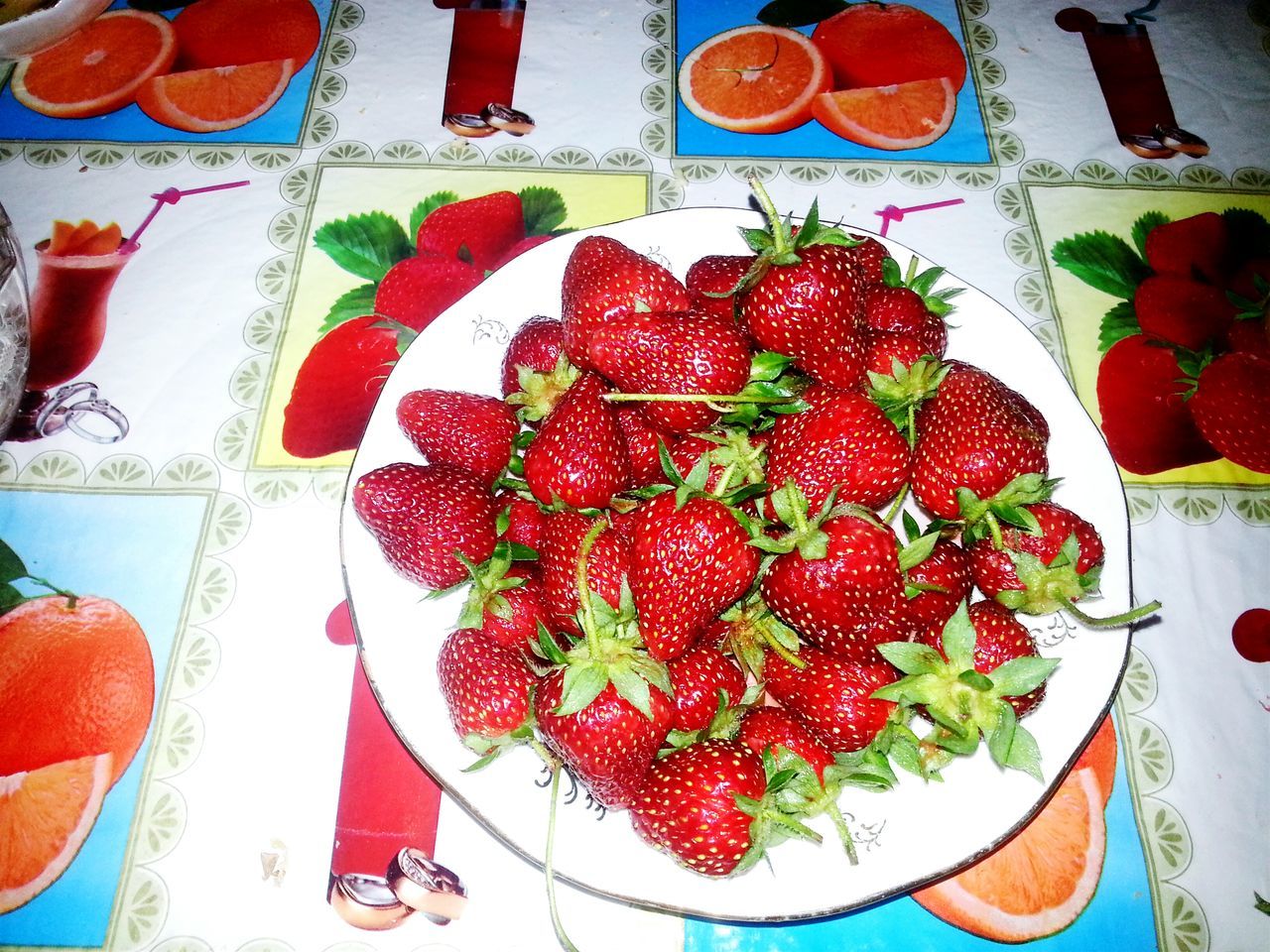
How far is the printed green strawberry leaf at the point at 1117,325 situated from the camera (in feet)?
4.02

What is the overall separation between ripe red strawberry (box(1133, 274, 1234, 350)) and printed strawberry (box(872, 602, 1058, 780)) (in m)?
0.70

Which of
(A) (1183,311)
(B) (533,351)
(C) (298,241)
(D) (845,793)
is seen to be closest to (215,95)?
(C) (298,241)

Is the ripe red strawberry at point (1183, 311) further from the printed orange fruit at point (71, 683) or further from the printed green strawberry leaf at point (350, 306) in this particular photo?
the printed orange fruit at point (71, 683)

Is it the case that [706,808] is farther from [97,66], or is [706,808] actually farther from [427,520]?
[97,66]

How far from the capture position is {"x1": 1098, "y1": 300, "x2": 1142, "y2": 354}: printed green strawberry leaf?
123cm

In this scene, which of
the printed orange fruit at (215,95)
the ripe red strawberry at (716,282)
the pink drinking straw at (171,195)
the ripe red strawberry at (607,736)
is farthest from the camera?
the printed orange fruit at (215,95)

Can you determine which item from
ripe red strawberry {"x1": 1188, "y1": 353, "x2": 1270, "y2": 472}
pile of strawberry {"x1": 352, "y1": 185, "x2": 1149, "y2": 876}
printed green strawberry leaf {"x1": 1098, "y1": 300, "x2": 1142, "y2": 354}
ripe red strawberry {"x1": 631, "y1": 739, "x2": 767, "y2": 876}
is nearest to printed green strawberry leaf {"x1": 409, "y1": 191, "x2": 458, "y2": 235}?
pile of strawberry {"x1": 352, "y1": 185, "x2": 1149, "y2": 876}

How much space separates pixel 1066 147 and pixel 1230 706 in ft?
3.12

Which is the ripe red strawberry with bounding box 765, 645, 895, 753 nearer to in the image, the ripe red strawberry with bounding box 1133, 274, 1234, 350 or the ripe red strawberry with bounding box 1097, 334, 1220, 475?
the ripe red strawberry with bounding box 1097, 334, 1220, 475

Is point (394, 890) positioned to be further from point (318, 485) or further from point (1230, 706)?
point (1230, 706)

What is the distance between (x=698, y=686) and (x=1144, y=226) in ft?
3.65

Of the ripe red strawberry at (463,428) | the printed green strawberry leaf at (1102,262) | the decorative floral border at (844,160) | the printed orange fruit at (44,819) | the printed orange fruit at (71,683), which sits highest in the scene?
the decorative floral border at (844,160)

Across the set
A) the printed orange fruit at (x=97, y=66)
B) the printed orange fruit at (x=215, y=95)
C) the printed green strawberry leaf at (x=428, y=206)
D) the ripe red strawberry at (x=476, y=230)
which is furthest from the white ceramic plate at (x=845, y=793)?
the printed orange fruit at (x=97, y=66)

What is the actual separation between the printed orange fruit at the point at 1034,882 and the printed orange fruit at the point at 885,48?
121 centimetres
